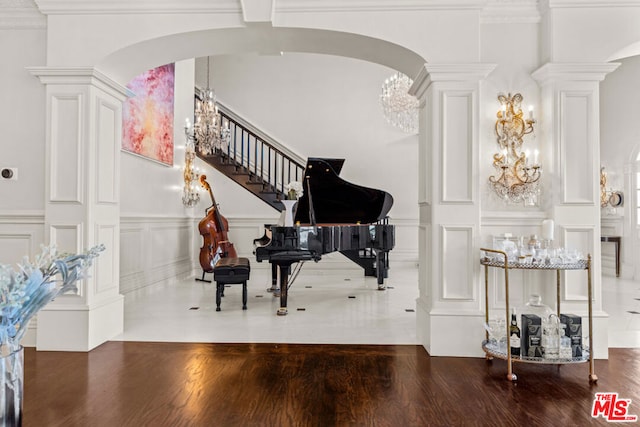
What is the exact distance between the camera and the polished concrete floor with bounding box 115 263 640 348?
360cm

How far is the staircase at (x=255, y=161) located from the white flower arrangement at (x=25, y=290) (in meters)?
6.66

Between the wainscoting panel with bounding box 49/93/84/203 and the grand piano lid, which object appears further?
the grand piano lid

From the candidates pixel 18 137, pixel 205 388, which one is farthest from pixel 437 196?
pixel 18 137

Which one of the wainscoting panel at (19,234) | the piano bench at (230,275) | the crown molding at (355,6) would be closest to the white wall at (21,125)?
the wainscoting panel at (19,234)

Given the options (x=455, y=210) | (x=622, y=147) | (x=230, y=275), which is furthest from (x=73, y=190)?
(x=622, y=147)

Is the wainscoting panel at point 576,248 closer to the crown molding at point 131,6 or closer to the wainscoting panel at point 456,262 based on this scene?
the wainscoting panel at point 456,262

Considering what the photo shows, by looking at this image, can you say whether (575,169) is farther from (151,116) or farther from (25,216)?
(151,116)

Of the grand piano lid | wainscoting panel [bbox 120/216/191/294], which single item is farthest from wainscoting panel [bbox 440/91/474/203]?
wainscoting panel [bbox 120/216/191/294]

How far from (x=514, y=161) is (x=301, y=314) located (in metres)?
2.57

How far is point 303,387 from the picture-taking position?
8.21 ft

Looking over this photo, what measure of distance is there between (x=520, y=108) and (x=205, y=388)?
10.1 ft

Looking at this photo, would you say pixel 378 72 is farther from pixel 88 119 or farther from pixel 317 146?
pixel 88 119

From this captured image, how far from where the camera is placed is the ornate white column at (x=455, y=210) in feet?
10.2

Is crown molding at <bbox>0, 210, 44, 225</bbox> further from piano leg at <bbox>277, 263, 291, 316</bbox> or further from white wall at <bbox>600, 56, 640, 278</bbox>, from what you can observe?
white wall at <bbox>600, 56, 640, 278</bbox>
